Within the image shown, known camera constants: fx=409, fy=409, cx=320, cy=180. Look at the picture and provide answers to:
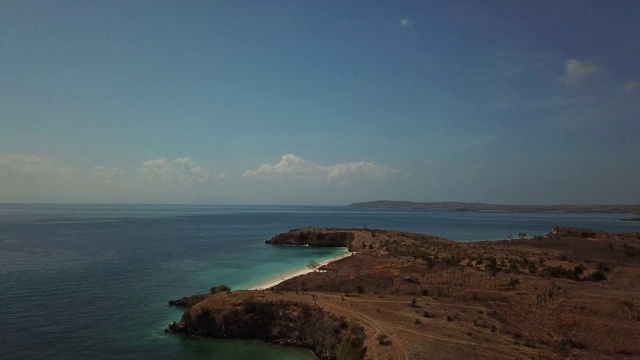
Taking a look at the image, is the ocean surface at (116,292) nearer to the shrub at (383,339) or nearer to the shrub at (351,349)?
the shrub at (351,349)

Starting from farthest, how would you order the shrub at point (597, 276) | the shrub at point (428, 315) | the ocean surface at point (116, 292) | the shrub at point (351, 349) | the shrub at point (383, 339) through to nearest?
the shrub at point (597, 276) → the shrub at point (428, 315) → the ocean surface at point (116, 292) → the shrub at point (383, 339) → the shrub at point (351, 349)

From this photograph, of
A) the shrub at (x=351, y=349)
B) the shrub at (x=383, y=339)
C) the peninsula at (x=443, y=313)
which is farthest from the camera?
the shrub at (x=383, y=339)

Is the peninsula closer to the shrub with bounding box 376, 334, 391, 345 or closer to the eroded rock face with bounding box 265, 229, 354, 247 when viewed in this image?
the shrub with bounding box 376, 334, 391, 345

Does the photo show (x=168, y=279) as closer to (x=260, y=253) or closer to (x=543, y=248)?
(x=260, y=253)

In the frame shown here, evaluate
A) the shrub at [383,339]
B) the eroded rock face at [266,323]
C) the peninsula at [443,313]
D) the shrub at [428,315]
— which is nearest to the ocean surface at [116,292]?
the eroded rock face at [266,323]

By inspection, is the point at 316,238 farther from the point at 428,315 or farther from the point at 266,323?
the point at 428,315

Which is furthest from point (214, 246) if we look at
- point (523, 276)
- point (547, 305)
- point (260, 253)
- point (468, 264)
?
point (547, 305)

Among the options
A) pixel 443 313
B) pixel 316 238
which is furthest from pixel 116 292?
pixel 316 238
